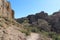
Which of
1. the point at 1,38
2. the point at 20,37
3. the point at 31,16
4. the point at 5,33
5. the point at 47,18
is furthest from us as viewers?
the point at 31,16

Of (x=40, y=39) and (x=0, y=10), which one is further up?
(x=0, y=10)

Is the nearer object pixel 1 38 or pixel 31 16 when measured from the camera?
pixel 1 38

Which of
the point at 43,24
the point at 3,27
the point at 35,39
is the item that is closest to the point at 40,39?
the point at 35,39

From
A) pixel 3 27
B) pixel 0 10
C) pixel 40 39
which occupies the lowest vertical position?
pixel 40 39

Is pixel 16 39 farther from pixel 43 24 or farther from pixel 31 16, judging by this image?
pixel 31 16

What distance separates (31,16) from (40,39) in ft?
168

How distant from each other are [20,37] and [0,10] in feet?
20.5

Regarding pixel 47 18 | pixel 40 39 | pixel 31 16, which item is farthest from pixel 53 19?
pixel 40 39

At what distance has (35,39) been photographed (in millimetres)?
21016

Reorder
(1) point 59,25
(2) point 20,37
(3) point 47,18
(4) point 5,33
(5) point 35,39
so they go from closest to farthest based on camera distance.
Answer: (4) point 5,33 → (2) point 20,37 → (5) point 35,39 → (1) point 59,25 → (3) point 47,18

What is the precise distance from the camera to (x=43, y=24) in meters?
54.4

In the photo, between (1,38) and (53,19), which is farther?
(53,19)

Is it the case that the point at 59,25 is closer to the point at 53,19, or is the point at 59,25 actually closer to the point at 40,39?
the point at 53,19

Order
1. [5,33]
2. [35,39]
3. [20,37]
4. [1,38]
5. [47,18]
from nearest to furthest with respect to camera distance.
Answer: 1. [1,38]
2. [5,33]
3. [20,37]
4. [35,39]
5. [47,18]
